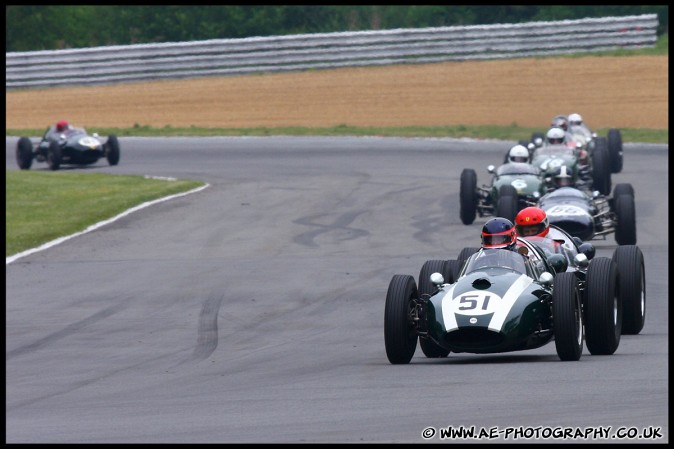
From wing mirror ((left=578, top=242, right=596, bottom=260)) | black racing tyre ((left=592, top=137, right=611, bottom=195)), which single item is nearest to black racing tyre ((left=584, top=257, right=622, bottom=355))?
wing mirror ((left=578, top=242, right=596, bottom=260))

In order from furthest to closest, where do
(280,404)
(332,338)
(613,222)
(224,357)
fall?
(613,222)
(332,338)
(224,357)
(280,404)

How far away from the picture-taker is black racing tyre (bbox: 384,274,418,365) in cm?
1260

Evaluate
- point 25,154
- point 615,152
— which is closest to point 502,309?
point 615,152

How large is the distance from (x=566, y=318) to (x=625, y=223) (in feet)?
33.8

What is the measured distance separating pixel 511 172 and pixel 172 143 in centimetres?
1681

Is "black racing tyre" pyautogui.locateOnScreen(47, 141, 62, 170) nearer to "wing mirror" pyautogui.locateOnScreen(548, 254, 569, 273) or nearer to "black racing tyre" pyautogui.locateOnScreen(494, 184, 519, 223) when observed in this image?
"black racing tyre" pyautogui.locateOnScreen(494, 184, 519, 223)

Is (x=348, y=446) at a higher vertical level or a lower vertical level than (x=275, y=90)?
lower

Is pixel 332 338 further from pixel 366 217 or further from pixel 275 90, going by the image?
pixel 275 90

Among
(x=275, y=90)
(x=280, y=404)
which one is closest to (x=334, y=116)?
(x=275, y=90)

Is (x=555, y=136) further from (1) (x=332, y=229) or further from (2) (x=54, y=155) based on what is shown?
(2) (x=54, y=155)

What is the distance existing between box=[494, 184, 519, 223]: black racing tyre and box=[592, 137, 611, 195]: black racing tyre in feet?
18.7

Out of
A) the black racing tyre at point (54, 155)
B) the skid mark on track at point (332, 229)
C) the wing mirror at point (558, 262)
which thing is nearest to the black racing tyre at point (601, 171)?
the skid mark on track at point (332, 229)

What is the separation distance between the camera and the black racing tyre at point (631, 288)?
47.4 ft

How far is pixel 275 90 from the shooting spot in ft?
159
